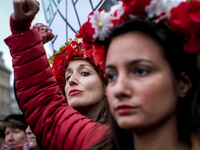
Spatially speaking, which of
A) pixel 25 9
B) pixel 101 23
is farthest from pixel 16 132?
pixel 101 23

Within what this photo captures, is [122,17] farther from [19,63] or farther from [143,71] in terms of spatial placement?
[19,63]

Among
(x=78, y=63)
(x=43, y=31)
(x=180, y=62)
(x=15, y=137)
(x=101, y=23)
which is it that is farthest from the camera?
(x=15, y=137)

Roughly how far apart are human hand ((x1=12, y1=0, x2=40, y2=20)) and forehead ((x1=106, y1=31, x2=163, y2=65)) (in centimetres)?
75

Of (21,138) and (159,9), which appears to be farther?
(21,138)

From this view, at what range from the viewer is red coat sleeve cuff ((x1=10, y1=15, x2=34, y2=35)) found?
6.04ft

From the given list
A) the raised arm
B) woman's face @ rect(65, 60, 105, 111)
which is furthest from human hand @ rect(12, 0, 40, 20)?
woman's face @ rect(65, 60, 105, 111)

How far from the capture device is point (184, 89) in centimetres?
136

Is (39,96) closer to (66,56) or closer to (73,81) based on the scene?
(73,81)

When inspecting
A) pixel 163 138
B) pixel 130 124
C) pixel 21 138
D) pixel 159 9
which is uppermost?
pixel 159 9

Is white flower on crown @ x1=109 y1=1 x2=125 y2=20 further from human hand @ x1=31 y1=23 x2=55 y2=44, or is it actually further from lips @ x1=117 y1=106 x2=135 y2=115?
human hand @ x1=31 y1=23 x2=55 y2=44

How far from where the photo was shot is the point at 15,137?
448 centimetres

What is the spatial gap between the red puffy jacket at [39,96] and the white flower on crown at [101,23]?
59 cm

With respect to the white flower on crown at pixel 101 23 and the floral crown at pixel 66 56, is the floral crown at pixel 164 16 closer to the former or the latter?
the white flower on crown at pixel 101 23

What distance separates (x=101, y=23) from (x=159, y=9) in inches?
12.6
